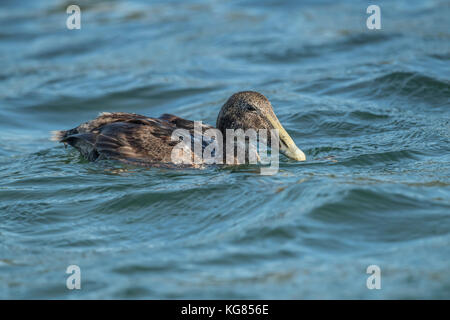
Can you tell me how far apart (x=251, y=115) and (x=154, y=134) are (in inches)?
44.3

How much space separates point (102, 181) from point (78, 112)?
15.4 ft

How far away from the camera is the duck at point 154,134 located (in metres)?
7.34

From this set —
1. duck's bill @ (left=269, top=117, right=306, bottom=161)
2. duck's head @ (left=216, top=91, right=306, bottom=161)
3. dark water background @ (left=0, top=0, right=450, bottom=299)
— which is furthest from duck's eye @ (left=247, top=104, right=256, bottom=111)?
dark water background @ (left=0, top=0, right=450, bottom=299)

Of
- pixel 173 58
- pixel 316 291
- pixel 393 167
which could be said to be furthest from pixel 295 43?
pixel 316 291

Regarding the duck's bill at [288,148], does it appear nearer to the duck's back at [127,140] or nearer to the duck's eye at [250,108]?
the duck's eye at [250,108]

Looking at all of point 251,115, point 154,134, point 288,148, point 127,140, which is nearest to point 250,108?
point 251,115

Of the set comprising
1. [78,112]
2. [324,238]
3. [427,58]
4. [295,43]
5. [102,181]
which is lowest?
[324,238]

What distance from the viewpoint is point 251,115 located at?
302 inches

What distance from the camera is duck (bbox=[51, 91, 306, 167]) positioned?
734cm

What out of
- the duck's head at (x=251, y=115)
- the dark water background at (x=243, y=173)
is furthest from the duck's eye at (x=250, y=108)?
the dark water background at (x=243, y=173)

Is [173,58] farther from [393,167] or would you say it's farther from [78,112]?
[393,167]

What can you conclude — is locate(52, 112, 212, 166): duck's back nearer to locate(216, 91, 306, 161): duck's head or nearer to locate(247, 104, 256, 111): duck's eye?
locate(216, 91, 306, 161): duck's head

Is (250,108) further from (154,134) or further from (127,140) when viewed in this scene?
(127,140)

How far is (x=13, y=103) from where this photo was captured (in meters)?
12.1
